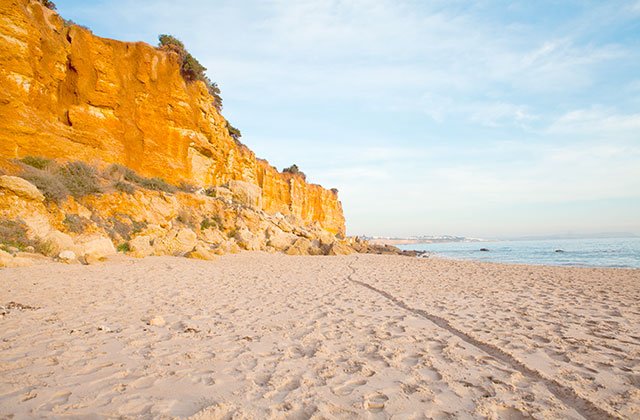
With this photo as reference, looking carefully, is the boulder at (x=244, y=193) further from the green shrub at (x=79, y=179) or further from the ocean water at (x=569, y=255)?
the ocean water at (x=569, y=255)

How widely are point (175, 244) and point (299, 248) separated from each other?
321 inches

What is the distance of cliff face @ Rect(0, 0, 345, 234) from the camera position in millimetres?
13586

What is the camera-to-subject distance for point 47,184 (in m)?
11.6

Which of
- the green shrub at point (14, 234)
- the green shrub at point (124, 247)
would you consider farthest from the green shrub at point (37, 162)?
the green shrub at point (124, 247)

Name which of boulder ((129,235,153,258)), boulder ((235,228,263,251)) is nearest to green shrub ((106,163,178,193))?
boulder ((235,228,263,251))

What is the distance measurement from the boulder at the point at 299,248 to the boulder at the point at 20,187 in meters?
11.7

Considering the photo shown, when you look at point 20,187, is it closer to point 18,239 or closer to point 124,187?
point 18,239

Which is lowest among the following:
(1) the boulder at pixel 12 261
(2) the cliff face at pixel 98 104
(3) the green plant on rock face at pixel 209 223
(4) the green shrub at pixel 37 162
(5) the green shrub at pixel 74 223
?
(1) the boulder at pixel 12 261

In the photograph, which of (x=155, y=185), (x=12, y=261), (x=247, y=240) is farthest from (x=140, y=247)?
(x=155, y=185)

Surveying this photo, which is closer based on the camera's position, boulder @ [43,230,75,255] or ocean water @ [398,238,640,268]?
boulder @ [43,230,75,255]

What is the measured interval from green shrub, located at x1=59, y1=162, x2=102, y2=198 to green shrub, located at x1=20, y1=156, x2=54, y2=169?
0.49 m

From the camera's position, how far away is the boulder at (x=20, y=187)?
9.94 metres

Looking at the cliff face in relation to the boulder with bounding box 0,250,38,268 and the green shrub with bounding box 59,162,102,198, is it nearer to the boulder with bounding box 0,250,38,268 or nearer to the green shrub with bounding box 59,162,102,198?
the green shrub with bounding box 59,162,102,198

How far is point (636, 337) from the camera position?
420cm
